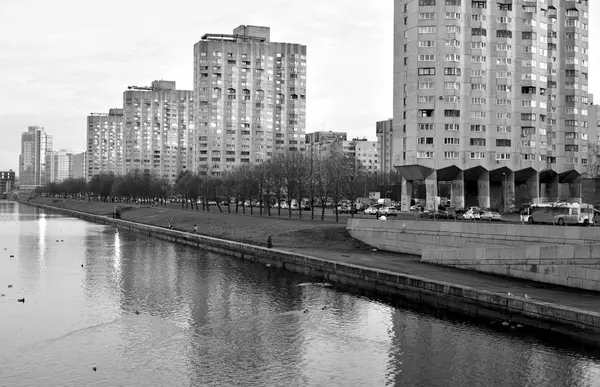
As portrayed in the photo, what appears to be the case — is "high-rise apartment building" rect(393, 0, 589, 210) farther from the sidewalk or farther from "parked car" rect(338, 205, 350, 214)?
the sidewalk

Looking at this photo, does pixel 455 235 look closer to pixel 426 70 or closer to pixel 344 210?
pixel 344 210

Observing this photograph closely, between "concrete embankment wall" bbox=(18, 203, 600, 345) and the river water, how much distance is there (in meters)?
1.26

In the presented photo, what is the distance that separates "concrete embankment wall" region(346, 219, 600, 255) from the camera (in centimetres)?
3894

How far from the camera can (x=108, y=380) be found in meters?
23.9

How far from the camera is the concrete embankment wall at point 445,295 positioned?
2727 cm

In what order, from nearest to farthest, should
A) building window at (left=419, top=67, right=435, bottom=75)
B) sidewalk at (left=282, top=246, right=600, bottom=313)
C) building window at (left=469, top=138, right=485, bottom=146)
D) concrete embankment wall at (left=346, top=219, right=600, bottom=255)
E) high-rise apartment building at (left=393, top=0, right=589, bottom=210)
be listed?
sidewalk at (left=282, top=246, right=600, bottom=313), concrete embankment wall at (left=346, top=219, right=600, bottom=255), building window at (left=419, top=67, right=435, bottom=75), high-rise apartment building at (left=393, top=0, right=589, bottom=210), building window at (left=469, top=138, right=485, bottom=146)

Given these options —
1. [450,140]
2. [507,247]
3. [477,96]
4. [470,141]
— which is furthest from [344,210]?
[507,247]

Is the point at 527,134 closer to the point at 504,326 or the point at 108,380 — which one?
the point at 504,326

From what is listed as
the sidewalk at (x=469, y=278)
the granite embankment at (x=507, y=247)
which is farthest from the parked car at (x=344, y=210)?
the sidewalk at (x=469, y=278)

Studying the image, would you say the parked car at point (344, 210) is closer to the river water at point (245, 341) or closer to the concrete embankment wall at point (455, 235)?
the concrete embankment wall at point (455, 235)

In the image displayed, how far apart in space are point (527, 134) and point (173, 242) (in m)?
81.0

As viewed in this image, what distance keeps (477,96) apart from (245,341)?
4130 inches

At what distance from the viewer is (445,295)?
3494 cm

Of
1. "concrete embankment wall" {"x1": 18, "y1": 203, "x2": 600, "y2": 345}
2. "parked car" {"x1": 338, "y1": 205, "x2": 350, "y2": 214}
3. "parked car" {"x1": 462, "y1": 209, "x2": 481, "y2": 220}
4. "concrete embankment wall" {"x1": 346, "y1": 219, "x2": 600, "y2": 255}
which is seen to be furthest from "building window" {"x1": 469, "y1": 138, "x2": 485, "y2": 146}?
"concrete embankment wall" {"x1": 18, "y1": 203, "x2": 600, "y2": 345}
